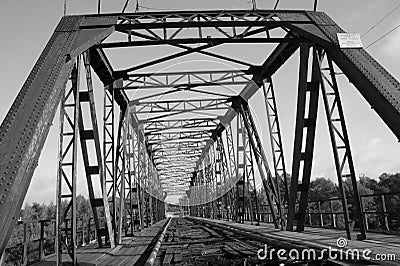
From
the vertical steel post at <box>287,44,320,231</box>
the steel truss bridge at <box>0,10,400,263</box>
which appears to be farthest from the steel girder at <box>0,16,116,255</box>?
the vertical steel post at <box>287,44,320,231</box>

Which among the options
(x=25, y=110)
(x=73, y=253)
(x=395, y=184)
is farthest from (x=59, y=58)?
(x=395, y=184)

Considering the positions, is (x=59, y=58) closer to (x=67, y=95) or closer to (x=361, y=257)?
(x=67, y=95)

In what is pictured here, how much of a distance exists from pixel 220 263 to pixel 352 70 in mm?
5701

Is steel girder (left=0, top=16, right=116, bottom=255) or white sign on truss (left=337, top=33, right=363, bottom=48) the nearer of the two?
steel girder (left=0, top=16, right=116, bottom=255)

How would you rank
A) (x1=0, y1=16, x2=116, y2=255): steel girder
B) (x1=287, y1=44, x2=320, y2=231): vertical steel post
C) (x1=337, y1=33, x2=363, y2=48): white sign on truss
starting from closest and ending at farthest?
1. (x1=0, y1=16, x2=116, y2=255): steel girder
2. (x1=337, y1=33, x2=363, y2=48): white sign on truss
3. (x1=287, y1=44, x2=320, y2=231): vertical steel post

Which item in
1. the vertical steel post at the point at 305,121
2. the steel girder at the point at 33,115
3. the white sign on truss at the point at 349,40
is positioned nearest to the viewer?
the steel girder at the point at 33,115

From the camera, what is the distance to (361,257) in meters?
6.46

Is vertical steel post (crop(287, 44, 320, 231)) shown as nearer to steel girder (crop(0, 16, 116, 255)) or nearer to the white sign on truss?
the white sign on truss

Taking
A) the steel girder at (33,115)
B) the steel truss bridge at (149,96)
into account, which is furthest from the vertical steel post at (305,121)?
the steel girder at (33,115)

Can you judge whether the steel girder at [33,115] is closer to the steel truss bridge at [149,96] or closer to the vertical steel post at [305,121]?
the steel truss bridge at [149,96]

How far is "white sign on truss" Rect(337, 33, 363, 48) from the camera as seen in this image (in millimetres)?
10164

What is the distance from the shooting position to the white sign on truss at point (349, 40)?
33.3 feet

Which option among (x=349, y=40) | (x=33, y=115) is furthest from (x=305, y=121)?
(x=33, y=115)

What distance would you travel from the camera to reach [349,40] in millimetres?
A: 10258
